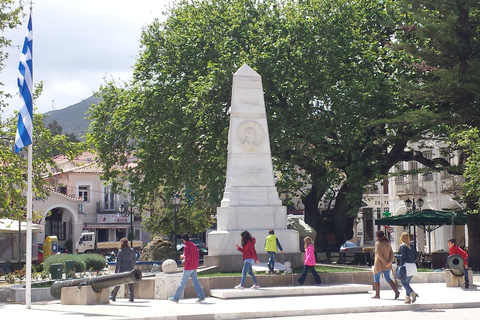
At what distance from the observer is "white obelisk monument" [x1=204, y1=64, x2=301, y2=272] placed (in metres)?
20.1

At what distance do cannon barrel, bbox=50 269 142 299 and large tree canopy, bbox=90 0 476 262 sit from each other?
41.3 feet

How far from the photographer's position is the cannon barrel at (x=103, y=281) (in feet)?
49.8

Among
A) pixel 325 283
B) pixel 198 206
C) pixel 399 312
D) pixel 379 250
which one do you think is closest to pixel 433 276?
pixel 325 283

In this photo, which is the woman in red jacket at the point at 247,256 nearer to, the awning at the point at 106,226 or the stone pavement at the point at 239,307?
the stone pavement at the point at 239,307

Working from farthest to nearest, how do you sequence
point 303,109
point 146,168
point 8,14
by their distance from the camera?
point 146,168
point 303,109
point 8,14

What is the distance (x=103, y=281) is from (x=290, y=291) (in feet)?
15.5

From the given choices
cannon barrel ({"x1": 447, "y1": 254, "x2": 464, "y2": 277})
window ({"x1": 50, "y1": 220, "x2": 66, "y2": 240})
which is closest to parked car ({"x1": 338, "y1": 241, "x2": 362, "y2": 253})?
cannon barrel ({"x1": 447, "y1": 254, "x2": 464, "y2": 277})

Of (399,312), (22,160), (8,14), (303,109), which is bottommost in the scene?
(399,312)

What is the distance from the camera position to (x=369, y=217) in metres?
73.7

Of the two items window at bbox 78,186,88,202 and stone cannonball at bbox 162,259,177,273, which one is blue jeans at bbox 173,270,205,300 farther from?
window at bbox 78,186,88,202

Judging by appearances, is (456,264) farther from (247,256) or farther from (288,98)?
(288,98)

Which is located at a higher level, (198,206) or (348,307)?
(198,206)

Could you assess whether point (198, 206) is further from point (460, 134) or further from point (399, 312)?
point (399, 312)

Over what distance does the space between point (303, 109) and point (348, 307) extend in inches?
618
